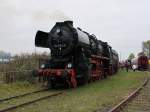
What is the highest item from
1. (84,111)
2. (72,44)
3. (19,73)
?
(72,44)

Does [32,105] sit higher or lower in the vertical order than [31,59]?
lower

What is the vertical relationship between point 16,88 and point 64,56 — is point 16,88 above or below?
below

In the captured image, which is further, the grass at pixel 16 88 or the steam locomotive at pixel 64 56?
the steam locomotive at pixel 64 56

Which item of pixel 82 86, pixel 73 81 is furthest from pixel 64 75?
pixel 82 86

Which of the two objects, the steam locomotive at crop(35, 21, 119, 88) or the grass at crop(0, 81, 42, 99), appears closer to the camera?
the grass at crop(0, 81, 42, 99)

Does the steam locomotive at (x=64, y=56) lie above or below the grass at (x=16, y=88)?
above

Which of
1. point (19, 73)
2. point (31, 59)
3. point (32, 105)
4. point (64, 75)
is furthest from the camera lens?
point (31, 59)

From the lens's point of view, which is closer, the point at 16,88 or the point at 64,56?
the point at 16,88

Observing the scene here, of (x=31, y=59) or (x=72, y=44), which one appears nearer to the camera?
(x=72, y=44)

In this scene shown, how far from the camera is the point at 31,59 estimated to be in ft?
87.8

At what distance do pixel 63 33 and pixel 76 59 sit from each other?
168cm

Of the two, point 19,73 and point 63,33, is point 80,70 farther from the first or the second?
point 19,73

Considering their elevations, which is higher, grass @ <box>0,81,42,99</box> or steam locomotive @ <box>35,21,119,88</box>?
steam locomotive @ <box>35,21,119,88</box>

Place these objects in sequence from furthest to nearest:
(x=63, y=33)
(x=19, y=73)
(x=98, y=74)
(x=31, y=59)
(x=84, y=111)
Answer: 1. (x=98, y=74)
2. (x=31, y=59)
3. (x=19, y=73)
4. (x=63, y=33)
5. (x=84, y=111)
